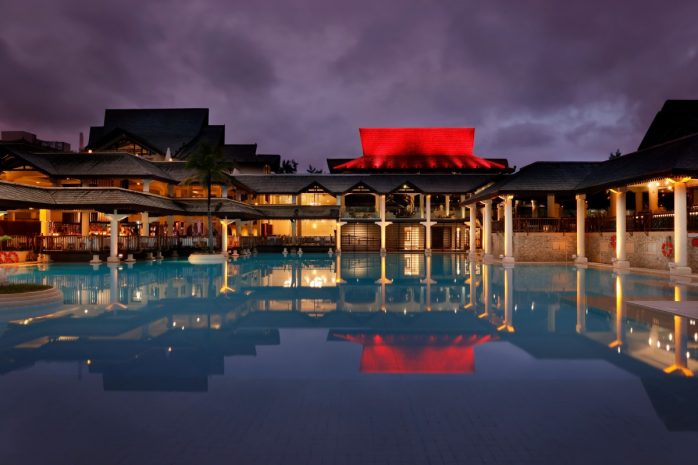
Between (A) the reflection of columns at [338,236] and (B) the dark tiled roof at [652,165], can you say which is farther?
(A) the reflection of columns at [338,236]

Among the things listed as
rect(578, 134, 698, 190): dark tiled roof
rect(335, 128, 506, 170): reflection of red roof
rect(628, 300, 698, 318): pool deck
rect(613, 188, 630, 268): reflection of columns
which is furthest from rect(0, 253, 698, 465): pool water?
rect(335, 128, 506, 170): reflection of red roof

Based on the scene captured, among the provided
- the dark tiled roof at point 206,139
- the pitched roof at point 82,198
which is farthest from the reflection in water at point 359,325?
the dark tiled roof at point 206,139

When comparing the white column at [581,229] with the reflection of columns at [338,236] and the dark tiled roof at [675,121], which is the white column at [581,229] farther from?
the reflection of columns at [338,236]

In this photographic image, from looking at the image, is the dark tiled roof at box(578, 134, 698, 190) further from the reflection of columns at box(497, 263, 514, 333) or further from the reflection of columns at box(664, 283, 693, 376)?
the reflection of columns at box(664, 283, 693, 376)

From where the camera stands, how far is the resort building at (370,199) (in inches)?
990

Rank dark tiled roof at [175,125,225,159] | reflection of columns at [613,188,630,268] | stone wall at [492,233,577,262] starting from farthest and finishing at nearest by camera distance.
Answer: dark tiled roof at [175,125,225,159] → stone wall at [492,233,577,262] → reflection of columns at [613,188,630,268]

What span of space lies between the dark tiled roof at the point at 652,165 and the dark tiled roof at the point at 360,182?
1825 cm

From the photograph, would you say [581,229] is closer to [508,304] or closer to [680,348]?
[508,304]

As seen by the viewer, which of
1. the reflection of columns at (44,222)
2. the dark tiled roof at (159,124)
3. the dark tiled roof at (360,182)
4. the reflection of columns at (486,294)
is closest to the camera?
the reflection of columns at (486,294)

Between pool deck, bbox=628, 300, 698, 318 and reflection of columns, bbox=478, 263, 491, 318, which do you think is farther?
reflection of columns, bbox=478, 263, 491, 318

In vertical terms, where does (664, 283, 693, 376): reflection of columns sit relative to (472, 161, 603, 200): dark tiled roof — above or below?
below

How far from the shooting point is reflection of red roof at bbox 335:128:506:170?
55062 mm

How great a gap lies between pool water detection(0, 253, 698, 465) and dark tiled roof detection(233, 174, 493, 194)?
33541 millimetres

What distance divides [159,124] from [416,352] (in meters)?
51.4
